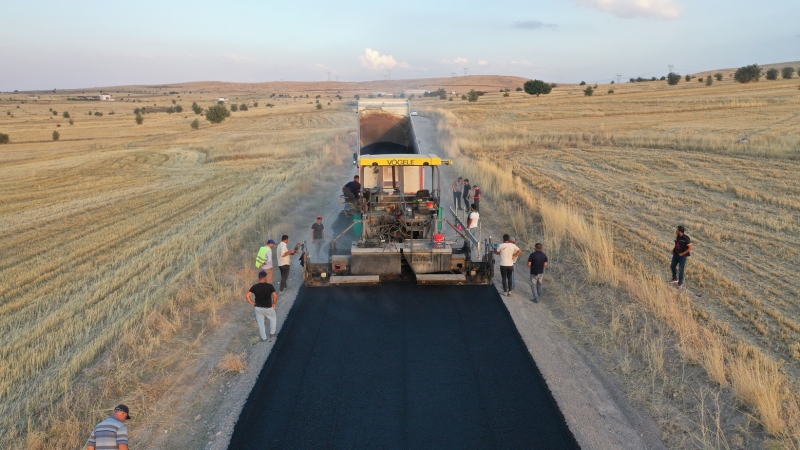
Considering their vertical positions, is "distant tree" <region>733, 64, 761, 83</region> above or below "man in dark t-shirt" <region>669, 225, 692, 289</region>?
above

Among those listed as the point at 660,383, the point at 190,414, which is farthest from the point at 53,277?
the point at 660,383

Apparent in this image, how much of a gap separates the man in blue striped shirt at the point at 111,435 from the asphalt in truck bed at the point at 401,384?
47.3 inches

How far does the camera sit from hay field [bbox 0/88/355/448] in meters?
7.61

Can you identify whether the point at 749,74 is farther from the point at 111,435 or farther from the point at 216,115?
the point at 111,435

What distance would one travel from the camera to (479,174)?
2419 cm

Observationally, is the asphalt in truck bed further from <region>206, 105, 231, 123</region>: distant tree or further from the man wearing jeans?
<region>206, 105, 231, 123</region>: distant tree

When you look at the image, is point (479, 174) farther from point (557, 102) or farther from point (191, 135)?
point (557, 102)

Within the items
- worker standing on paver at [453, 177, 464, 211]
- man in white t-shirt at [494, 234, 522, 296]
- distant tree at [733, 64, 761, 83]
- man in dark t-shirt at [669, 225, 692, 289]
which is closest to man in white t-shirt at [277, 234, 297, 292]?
man in white t-shirt at [494, 234, 522, 296]

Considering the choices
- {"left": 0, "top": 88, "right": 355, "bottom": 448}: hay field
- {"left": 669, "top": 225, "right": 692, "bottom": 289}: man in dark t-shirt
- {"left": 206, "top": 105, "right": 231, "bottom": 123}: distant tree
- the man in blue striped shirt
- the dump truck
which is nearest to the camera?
the man in blue striped shirt

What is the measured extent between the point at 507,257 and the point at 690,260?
4.29m

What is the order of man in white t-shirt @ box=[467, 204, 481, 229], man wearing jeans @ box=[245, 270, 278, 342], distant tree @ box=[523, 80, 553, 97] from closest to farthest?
man wearing jeans @ box=[245, 270, 278, 342]
man in white t-shirt @ box=[467, 204, 481, 229]
distant tree @ box=[523, 80, 553, 97]

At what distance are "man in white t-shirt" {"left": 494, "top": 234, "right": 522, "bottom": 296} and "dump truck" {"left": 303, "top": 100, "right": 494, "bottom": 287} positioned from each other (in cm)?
50

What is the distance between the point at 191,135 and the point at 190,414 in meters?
49.2

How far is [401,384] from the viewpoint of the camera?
766 centimetres
